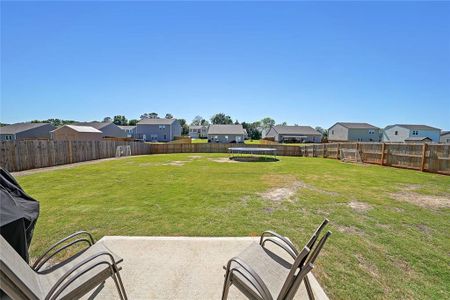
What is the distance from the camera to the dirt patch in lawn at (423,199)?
19.8 ft

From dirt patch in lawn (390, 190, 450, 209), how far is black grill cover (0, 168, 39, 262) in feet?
27.9

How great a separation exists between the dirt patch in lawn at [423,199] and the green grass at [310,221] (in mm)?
212

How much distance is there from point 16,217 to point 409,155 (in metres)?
17.7

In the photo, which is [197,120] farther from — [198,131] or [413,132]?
[413,132]

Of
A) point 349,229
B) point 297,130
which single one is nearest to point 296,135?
point 297,130

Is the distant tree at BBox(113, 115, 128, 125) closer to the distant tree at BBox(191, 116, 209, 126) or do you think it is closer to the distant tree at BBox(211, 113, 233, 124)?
the distant tree at BBox(191, 116, 209, 126)

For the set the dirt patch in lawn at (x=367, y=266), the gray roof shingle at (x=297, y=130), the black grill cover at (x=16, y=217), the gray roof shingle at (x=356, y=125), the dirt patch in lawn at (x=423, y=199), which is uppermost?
the gray roof shingle at (x=356, y=125)

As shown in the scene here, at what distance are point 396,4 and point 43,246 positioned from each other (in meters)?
13.2

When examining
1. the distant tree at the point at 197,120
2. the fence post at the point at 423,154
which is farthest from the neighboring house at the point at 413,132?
the distant tree at the point at 197,120

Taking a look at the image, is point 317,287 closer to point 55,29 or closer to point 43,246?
point 43,246

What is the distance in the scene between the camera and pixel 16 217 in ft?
5.77

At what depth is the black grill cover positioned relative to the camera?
170 centimetres

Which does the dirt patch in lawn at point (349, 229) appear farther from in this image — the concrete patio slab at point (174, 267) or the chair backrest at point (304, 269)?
the chair backrest at point (304, 269)

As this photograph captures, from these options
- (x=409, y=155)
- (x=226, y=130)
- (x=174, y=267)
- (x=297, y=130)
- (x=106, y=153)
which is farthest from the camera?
(x=297, y=130)
